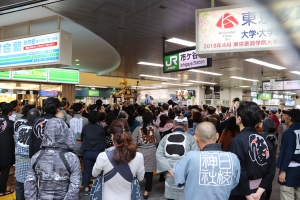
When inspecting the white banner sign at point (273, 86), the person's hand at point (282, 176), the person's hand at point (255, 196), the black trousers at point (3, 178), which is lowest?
the black trousers at point (3, 178)

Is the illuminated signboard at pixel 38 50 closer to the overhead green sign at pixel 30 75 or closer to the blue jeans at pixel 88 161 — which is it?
the blue jeans at pixel 88 161

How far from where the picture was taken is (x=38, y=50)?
18.0 ft

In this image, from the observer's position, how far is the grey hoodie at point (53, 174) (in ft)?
7.52

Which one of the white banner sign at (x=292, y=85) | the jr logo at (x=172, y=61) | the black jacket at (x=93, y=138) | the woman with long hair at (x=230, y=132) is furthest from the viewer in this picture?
the white banner sign at (x=292, y=85)

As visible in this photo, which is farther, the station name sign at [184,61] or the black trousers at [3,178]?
the station name sign at [184,61]

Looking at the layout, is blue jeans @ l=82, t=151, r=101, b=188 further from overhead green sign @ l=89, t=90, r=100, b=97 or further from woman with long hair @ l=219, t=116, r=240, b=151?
overhead green sign @ l=89, t=90, r=100, b=97

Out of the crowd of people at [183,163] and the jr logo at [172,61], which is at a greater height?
the jr logo at [172,61]

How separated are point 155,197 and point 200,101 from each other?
18.0m

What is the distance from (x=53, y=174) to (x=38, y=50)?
12.9 ft

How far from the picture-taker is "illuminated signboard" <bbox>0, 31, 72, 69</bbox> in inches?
208

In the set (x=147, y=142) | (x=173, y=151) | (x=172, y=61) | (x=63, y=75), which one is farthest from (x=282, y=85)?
(x=63, y=75)

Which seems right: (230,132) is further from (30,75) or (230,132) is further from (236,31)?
(30,75)

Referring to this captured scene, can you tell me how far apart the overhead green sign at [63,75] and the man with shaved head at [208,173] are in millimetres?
9460

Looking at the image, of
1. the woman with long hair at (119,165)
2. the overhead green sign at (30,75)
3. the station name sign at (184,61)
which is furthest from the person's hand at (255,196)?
the overhead green sign at (30,75)
